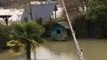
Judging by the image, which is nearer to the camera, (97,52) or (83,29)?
(97,52)

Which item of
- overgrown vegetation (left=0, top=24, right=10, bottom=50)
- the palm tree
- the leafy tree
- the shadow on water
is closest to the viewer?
the palm tree

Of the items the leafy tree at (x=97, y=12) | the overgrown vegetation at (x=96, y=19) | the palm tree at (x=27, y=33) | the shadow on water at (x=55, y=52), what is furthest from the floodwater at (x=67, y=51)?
the leafy tree at (x=97, y=12)

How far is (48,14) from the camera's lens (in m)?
18.5

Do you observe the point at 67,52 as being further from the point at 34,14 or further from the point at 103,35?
the point at 34,14

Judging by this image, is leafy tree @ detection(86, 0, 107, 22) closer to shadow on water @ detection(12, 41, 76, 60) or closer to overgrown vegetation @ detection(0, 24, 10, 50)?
shadow on water @ detection(12, 41, 76, 60)

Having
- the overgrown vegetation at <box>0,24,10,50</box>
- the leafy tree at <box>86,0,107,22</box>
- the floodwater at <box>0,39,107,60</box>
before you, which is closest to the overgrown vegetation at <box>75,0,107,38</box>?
the leafy tree at <box>86,0,107,22</box>

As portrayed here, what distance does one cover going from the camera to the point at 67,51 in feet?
38.8

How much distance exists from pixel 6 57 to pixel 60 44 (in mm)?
3399

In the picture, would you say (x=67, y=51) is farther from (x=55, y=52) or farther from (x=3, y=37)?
(x=3, y=37)

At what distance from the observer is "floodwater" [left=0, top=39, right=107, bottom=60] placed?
10.5m

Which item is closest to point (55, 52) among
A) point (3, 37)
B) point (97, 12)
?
point (3, 37)

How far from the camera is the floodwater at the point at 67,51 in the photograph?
1049 centimetres

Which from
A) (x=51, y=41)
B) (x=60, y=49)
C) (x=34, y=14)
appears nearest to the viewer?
(x=60, y=49)

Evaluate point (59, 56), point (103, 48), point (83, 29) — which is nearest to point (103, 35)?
point (83, 29)
